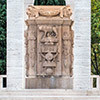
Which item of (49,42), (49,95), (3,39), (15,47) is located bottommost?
(49,95)

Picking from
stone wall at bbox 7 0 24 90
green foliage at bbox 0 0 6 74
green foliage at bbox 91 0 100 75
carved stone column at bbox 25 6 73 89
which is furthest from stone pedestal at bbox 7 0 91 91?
green foliage at bbox 91 0 100 75

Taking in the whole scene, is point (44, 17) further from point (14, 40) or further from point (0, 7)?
point (0, 7)

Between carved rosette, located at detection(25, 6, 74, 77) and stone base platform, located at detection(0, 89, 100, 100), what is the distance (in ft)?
5.56

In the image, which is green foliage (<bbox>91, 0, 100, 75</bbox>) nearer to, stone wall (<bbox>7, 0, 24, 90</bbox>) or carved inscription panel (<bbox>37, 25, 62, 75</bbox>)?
carved inscription panel (<bbox>37, 25, 62, 75</bbox>)

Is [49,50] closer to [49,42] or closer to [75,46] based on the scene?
[49,42]

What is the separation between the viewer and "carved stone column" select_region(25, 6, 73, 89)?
15.4 metres

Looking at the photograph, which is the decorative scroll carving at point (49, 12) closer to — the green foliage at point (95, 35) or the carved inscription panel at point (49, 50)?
the carved inscription panel at point (49, 50)

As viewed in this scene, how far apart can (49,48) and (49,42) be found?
26 cm

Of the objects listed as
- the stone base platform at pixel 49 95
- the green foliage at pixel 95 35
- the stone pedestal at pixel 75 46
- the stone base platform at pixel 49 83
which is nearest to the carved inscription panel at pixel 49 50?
the stone base platform at pixel 49 83

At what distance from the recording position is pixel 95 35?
2384 cm

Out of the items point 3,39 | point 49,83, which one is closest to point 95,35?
point 3,39

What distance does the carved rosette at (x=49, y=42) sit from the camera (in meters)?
15.4

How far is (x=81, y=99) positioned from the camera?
531 inches

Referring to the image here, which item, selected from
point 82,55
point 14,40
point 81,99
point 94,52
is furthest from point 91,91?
point 94,52
